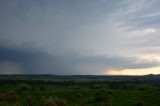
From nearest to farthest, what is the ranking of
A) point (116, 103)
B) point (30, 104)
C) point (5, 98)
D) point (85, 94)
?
point (30, 104) → point (116, 103) → point (5, 98) → point (85, 94)

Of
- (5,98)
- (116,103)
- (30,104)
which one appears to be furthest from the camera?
(5,98)

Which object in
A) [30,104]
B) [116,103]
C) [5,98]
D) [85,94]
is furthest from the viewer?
[85,94]

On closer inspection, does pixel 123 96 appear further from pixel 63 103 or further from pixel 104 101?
pixel 63 103

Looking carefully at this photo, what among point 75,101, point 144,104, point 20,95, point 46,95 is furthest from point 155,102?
point 20,95

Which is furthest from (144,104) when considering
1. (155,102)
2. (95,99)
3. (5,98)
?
(5,98)

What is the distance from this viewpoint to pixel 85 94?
1996 inches

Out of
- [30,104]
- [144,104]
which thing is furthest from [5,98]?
[144,104]

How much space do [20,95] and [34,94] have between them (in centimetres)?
211

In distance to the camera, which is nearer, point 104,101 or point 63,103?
point 63,103

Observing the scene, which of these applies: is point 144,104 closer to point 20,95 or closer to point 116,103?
point 116,103

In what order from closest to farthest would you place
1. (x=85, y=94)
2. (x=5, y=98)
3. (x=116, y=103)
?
(x=116, y=103) < (x=5, y=98) < (x=85, y=94)

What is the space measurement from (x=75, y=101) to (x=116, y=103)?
17.9 ft

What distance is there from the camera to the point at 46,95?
5075 cm

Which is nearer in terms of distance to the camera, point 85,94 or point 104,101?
point 104,101
